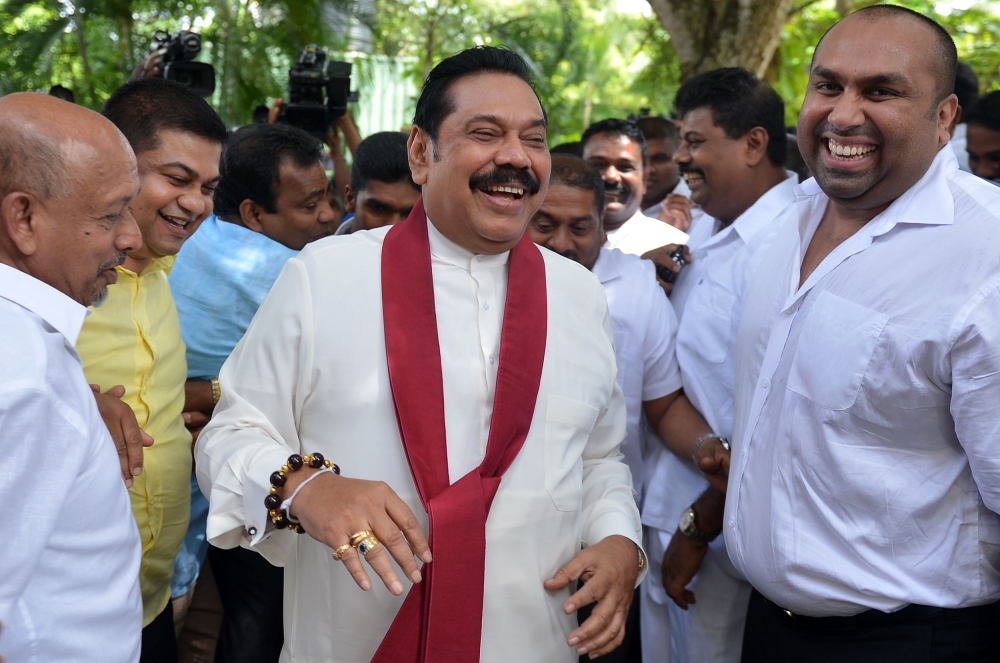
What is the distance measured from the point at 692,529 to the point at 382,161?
2004 millimetres

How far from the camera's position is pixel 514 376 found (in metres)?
2.31

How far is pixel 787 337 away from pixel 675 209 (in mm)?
3781

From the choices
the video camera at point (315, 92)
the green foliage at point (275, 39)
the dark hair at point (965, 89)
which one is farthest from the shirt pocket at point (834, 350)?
the green foliage at point (275, 39)

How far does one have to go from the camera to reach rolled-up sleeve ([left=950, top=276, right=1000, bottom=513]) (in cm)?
213

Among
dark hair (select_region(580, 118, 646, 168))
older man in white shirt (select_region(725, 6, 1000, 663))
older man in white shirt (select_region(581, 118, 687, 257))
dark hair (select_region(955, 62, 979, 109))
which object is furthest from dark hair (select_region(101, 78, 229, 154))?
dark hair (select_region(955, 62, 979, 109))

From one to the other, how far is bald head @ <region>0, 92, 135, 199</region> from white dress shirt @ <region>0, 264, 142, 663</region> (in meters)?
0.18

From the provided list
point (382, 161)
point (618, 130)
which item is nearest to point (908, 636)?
point (382, 161)

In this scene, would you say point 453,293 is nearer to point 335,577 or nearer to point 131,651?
point 335,577

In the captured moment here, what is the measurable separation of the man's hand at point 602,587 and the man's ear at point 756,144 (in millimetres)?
2220

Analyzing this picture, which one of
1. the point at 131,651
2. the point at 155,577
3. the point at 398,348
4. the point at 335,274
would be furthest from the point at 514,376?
the point at 155,577

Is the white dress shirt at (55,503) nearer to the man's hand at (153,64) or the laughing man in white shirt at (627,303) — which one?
the laughing man in white shirt at (627,303)

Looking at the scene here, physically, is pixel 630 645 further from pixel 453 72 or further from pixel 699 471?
pixel 453 72

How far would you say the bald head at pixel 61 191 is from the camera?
5.79 feet

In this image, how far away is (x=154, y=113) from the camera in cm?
276
